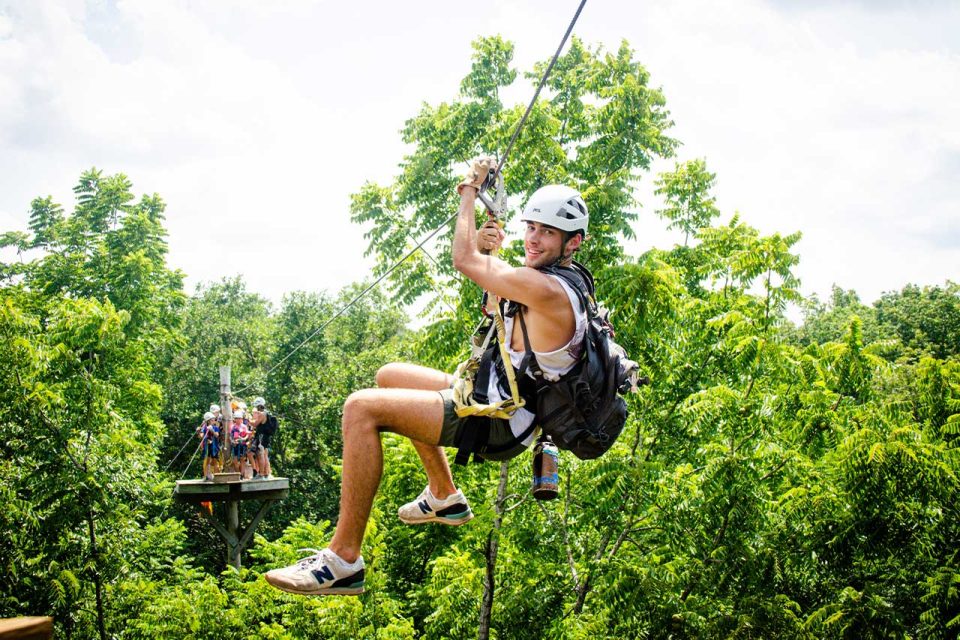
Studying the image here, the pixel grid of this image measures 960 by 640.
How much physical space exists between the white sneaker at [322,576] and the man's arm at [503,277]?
167 cm

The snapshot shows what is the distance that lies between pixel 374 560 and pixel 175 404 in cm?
2231

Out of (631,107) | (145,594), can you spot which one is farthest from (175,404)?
(631,107)

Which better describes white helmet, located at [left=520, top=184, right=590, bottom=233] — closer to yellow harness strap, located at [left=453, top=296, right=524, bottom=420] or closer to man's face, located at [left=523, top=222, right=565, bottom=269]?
man's face, located at [left=523, top=222, right=565, bottom=269]

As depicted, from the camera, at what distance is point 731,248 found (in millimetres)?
12375

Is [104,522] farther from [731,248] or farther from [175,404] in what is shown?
[175,404]

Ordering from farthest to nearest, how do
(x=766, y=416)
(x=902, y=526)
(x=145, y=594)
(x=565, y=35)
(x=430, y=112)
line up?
1. (x=430, y=112)
2. (x=145, y=594)
3. (x=766, y=416)
4. (x=902, y=526)
5. (x=565, y=35)

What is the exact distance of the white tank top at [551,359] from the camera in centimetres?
400

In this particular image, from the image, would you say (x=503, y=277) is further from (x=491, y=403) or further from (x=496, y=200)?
(x=496, y=200)

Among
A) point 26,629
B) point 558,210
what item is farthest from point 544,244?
point 26,629

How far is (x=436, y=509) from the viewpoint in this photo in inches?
183

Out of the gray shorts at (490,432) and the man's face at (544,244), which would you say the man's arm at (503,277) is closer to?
the man's face at (544,244)

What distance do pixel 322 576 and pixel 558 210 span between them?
7.64ft

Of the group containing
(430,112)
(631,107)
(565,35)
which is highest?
(430,112)

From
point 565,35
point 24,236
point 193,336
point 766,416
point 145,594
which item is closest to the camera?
point 565,35
